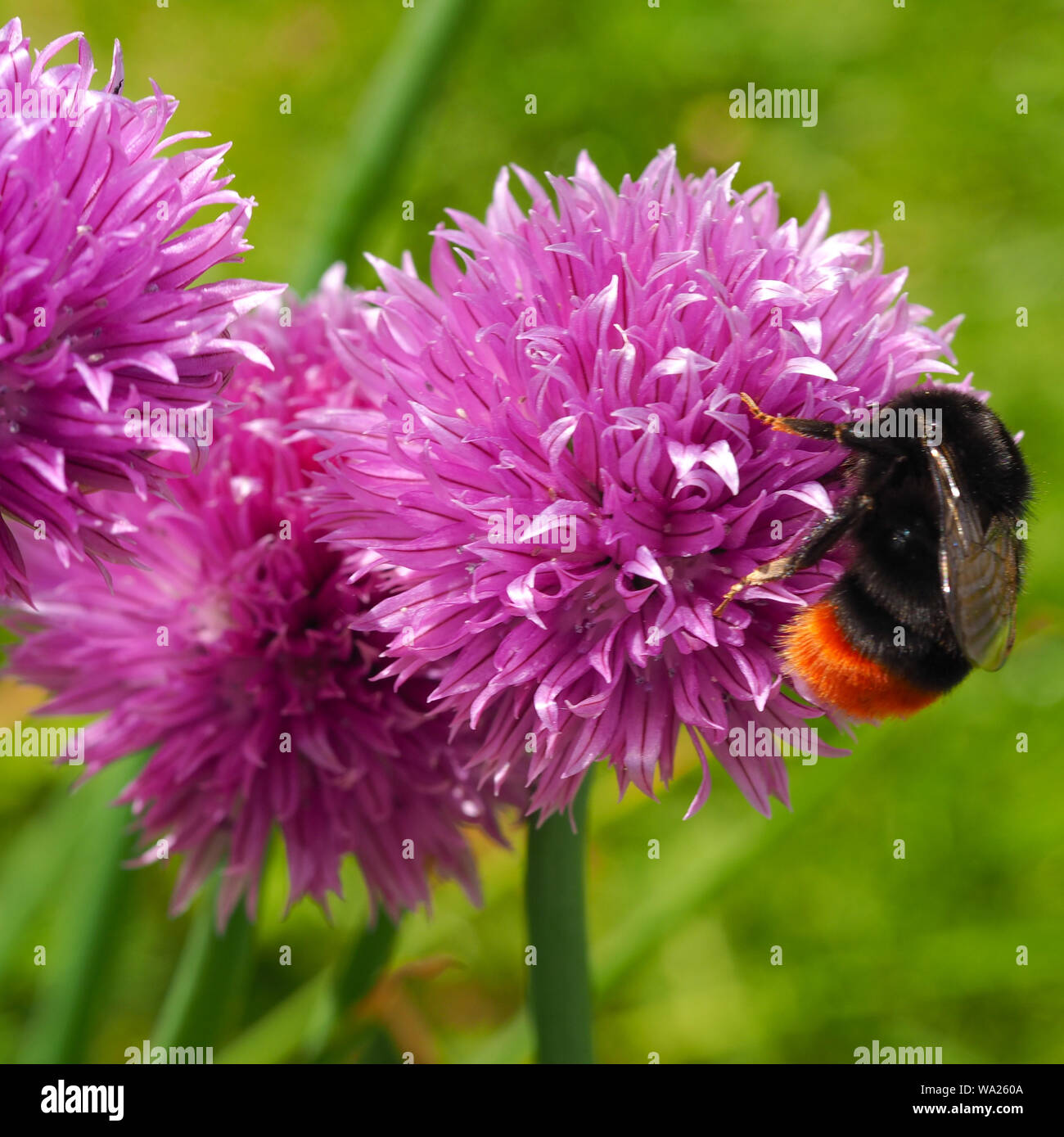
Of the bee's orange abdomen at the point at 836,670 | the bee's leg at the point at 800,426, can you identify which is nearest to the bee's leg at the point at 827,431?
the bee's leg at the point at 800,426

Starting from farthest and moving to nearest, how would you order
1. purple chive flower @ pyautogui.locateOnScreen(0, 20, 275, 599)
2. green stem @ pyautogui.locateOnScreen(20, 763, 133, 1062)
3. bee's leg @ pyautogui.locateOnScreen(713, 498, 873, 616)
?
green stem @ pyautogui.locateOnScreen(20, 763, 133, 1062)
bee's leg @ pyautogui.locateOnScreen(713, 498, 873, 616)
purple chive flower @ pyautogui.locateOnScreen(0, 20, 275, 599)

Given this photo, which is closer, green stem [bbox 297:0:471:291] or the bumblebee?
the bumblebee

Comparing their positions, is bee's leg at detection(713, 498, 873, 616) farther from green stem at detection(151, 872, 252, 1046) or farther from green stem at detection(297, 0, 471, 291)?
green stem at detection(297, 0, 471, 291)

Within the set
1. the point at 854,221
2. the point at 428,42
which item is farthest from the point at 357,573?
the point at 854,221

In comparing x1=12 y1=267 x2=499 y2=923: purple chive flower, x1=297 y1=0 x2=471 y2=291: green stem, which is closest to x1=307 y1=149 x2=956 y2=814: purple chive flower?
x1=12 y1=267 x2=499 y2=923: purple chive flower

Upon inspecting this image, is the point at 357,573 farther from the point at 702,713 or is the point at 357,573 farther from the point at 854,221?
the point at 854,221

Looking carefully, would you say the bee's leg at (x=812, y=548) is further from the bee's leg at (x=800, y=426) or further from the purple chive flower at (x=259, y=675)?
the purple chive flower at (x=259, y=675)
